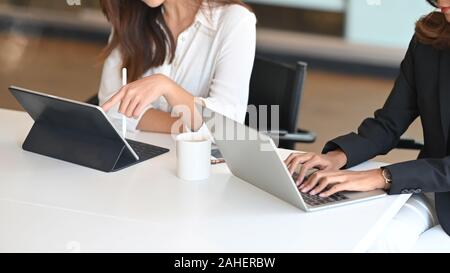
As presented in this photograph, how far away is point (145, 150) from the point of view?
76.8 inches

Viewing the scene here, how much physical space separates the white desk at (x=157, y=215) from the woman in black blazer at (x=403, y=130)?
0.07 metres

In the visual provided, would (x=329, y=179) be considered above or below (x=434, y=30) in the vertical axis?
below

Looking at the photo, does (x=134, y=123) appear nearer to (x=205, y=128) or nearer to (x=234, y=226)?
(x=205, y=128)

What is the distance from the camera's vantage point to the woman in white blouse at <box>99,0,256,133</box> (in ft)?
7.49

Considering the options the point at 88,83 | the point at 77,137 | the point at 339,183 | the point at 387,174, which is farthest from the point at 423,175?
the point at 88,83

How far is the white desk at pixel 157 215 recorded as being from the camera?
1.42 meters

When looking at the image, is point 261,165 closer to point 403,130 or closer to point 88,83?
point 403,130

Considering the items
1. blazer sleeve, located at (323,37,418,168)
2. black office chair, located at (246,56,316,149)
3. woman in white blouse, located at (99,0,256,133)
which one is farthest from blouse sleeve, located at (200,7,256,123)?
blazer sleeve, located at (323,37,418,168)

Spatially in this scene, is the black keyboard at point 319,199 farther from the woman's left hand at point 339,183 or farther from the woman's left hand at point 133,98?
the woman's left hand at point 133,98

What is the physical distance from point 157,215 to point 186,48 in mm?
975

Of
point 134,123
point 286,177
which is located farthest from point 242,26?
point 286,177

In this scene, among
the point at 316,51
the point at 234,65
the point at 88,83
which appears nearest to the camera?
the point at 234,65

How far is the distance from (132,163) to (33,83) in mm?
3989

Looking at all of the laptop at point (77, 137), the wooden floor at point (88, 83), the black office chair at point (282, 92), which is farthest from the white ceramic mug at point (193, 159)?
the wooden floor at point (88, 83)
